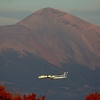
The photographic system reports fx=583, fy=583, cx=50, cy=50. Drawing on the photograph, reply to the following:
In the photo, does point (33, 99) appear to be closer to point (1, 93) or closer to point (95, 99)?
point (1, 93)

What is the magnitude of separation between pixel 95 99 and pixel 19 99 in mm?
27151

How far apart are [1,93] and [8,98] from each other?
176cm

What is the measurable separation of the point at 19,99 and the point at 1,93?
3678mm

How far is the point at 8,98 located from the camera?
109 m

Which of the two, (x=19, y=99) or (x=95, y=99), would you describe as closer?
(x=19, y=99)

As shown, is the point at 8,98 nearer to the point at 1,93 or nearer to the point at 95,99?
the point at 1,93

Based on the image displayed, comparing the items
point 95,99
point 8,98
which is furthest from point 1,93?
point 95,99

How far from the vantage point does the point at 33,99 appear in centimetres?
11281

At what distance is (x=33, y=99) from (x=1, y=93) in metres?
7.47

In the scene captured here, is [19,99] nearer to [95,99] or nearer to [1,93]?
[1,93]

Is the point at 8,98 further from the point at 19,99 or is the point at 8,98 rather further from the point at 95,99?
the point at 95,99

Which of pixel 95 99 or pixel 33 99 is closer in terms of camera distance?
pixel 33 99

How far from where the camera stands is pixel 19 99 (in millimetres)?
109500

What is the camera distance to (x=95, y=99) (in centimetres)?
13138
